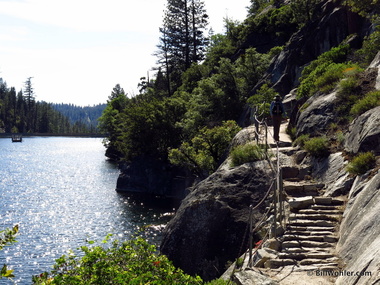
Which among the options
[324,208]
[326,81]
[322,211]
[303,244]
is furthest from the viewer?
[326,81]

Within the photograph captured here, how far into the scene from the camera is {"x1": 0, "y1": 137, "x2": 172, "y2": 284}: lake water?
2642 centimetres

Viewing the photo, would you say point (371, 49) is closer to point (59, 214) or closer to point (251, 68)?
point (251, 68)

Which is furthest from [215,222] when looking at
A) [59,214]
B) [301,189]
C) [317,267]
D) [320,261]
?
[59,214]

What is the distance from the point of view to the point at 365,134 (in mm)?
15711

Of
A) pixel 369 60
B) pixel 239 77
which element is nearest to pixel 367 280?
pixel 369 60

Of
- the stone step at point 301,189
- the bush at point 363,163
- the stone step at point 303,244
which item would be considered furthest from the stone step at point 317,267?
the stone step at point 301,189

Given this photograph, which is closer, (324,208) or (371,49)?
(324,208)

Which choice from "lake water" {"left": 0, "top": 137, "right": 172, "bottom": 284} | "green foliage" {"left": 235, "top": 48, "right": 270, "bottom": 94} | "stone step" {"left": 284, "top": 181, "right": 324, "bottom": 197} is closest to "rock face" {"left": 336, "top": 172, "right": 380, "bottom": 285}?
"stone step" {"left": 284, "top": 181, "right": 324, "bottom": 197}

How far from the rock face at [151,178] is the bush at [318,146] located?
92.9 feet

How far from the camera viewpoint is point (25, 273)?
2327 centimetres

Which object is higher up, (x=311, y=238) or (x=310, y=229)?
(x=310, y=229)

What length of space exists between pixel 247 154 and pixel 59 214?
76.5 feet

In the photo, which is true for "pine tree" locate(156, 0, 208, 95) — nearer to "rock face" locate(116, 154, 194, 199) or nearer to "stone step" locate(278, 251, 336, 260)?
"rock face" locate(116, 154, 194, 199)

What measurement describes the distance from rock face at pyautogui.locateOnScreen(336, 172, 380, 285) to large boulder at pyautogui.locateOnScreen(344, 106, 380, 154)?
196 cm
